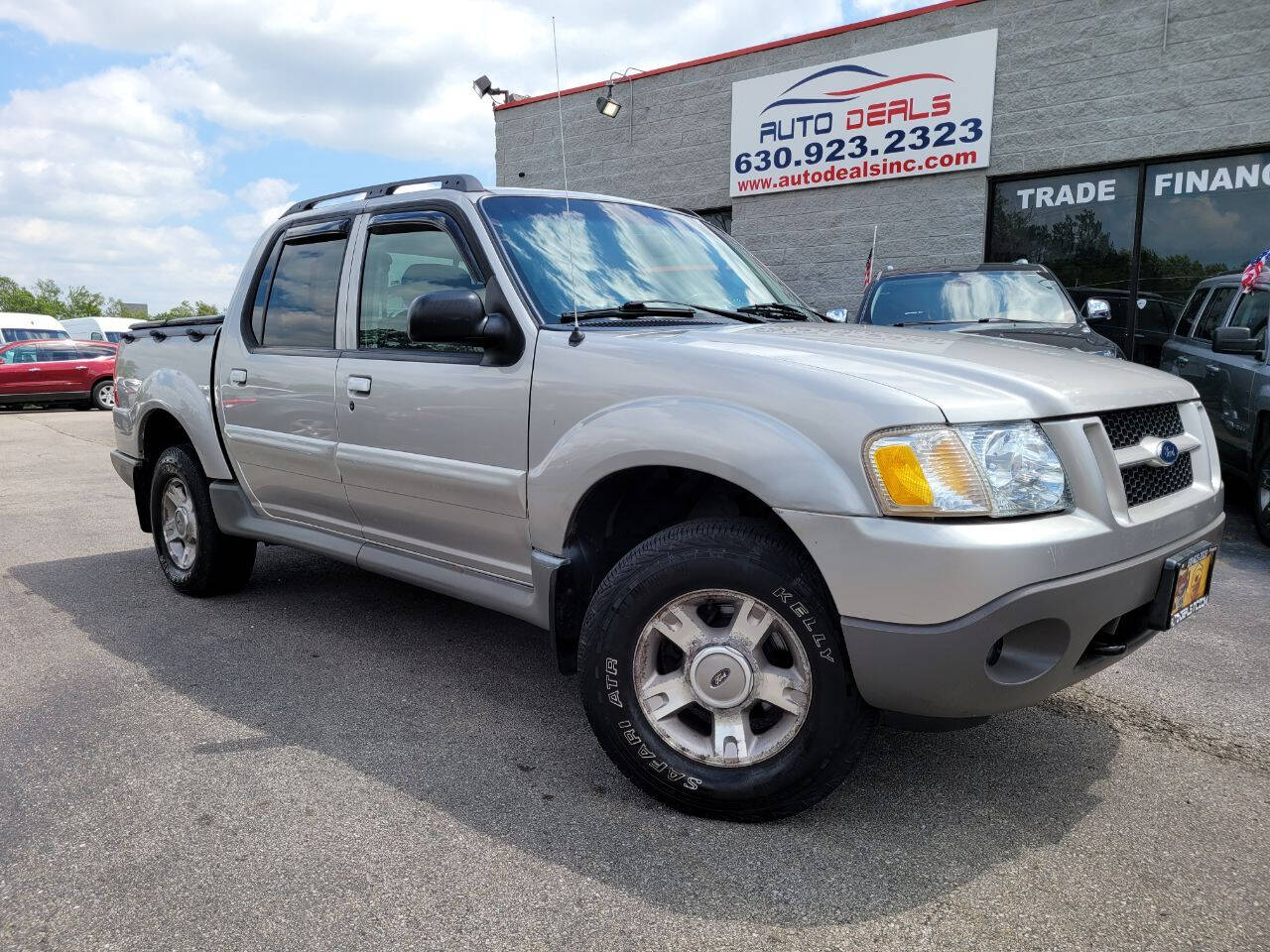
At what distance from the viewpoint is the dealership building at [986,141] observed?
9391 millimetres

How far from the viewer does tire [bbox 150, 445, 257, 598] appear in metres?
4.66

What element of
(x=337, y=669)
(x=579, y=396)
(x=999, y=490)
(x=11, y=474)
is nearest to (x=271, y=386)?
(x=337, y=669)

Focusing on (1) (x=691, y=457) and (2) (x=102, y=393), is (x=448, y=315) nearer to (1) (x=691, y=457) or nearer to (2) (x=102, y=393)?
(1) (x=691, y=457)

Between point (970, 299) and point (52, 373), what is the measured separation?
18.4 metres

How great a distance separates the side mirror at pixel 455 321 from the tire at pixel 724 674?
33.5 inches

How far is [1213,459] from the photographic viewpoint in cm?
297

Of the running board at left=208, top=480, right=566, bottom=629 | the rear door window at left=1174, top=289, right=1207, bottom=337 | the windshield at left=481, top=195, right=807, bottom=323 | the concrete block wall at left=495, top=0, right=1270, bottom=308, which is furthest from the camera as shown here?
the concrete block wall at left=495, top=0, right=1270, bottom=308

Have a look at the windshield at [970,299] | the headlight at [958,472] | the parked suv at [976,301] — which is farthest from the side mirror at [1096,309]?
the headlight at [958,472]

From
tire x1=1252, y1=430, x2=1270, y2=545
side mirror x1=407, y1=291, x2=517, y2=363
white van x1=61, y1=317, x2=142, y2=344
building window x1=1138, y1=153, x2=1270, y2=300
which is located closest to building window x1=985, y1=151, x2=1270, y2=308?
building window x1=1138, y1=153, x2=1270, y2=300

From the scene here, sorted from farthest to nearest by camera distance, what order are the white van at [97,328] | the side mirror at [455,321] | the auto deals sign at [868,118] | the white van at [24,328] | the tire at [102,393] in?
the white van at [97,328]
the white van at [24,328]
the tire at [102,393]
the auto deals sign at [868,118]
the side mirror at [455,321]

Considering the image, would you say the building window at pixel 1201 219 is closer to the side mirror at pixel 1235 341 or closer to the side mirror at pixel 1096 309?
the side mirror at pixel 1096 309

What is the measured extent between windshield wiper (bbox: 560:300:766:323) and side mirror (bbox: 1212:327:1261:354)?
164 inches

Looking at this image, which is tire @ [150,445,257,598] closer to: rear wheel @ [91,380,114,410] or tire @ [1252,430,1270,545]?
tire @ [1252,430,1270,545]

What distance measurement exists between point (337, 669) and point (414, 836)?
143cm
